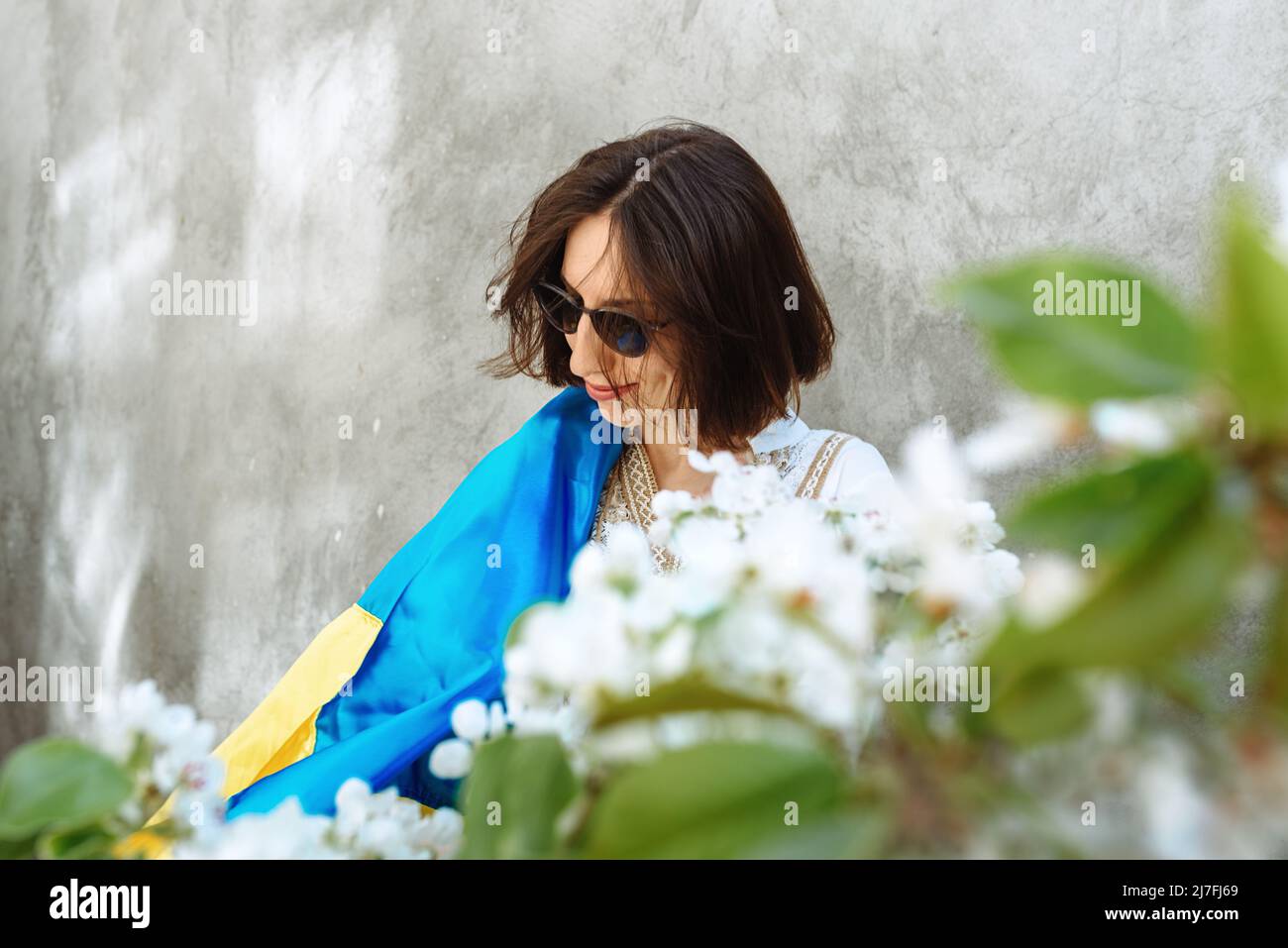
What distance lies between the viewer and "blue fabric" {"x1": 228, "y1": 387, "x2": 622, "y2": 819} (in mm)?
1186

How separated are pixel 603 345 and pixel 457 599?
361 mm

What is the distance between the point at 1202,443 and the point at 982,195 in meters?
1.35

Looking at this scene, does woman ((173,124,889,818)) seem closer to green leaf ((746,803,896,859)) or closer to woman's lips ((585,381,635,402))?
woman's lips ((585,381,635,402))

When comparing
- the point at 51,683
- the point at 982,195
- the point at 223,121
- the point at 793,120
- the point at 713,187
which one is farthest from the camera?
the point at 51,683

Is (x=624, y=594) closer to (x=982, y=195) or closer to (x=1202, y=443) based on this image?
(x=1202, y=443)

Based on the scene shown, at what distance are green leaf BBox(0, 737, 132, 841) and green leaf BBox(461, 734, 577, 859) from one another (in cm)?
11

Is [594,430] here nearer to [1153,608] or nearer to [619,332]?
[619,332]

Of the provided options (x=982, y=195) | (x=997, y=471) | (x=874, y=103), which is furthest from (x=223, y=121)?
(x=997, y=471)

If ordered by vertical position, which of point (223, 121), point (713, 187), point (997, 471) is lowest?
point (997, 471)

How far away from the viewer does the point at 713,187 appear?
136cm

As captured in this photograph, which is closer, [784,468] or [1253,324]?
[1253,324]

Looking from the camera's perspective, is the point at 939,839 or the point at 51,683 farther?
the point at 51,683

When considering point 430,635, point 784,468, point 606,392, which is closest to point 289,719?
point 430,635

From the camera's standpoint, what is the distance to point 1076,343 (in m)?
0.27
